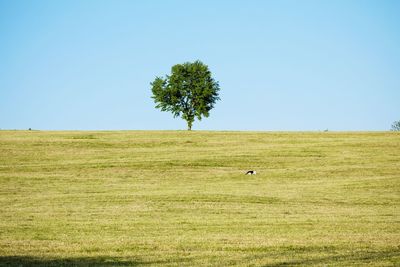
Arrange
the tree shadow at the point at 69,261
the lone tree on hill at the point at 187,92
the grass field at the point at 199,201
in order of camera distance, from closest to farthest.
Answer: the tree shadow at the point at 69,261 → the grass field at the point at 199,201 → the lone tree on hill at the point at 187,92

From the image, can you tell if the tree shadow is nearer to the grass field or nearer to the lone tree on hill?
the grass field

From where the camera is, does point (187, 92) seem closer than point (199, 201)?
No

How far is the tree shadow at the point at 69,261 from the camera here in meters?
13.0

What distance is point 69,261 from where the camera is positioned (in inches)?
527

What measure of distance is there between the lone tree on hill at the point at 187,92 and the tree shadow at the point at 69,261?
78.5 meters

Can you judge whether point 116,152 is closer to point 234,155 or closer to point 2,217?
point 234,155

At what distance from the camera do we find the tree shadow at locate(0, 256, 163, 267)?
42.6 feet

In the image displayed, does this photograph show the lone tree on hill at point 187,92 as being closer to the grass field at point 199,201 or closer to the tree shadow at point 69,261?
the grass field at point 199,201

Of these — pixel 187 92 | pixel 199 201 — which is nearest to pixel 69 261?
pixel 199 201

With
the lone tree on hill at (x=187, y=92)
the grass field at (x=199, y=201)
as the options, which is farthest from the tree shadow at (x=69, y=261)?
the lone tree on hill at (x=187, y=92)

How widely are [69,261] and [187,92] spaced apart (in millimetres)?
80601

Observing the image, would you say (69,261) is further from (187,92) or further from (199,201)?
(187,92)

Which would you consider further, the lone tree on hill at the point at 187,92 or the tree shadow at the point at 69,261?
the lone tree on hill at the point at 187,92

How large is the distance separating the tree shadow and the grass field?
5 cm
